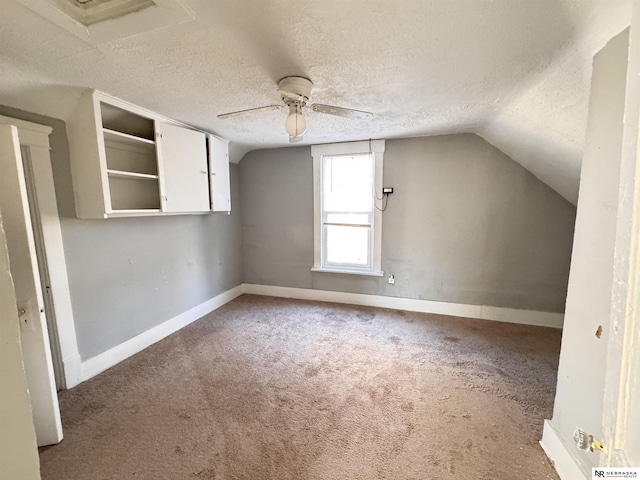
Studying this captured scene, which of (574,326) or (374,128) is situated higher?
(374,128)

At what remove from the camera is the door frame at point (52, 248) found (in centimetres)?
192

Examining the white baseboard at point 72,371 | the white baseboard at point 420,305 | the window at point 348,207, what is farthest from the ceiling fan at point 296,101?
the white baseboard at point 420,305

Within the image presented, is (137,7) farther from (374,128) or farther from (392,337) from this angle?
(392,337)

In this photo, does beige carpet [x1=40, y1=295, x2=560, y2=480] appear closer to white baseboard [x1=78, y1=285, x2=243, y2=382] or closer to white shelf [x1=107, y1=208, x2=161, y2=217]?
white baseboard [x1=78, y1=285, x2=243, y2=382]

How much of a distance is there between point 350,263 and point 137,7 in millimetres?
3304

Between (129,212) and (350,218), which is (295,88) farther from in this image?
(350,218)

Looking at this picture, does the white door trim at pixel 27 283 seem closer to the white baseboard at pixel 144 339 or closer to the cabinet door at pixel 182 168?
the white baseboard at pixel 144 339

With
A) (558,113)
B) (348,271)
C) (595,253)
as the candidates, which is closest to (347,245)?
(348,271)

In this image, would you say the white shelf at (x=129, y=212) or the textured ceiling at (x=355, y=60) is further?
the white shelf at (x=129, y=212)

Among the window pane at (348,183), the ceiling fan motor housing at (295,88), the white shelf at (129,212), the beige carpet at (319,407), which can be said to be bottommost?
the beige carpet at (319,407)

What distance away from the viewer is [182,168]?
2.69 metres

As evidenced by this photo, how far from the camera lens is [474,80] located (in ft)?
5.86

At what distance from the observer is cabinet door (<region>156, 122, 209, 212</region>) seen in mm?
2504

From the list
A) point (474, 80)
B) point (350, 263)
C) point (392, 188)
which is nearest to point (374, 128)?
point (392, 188)
